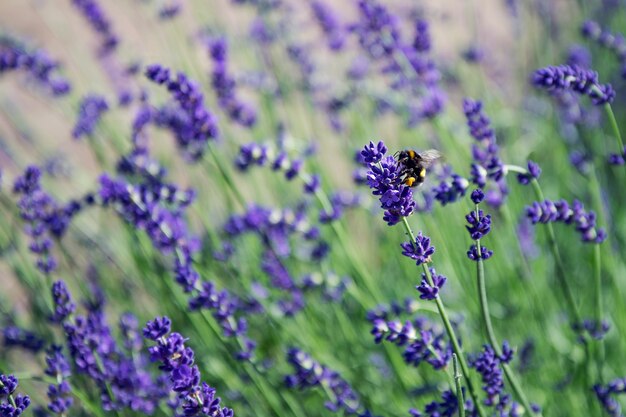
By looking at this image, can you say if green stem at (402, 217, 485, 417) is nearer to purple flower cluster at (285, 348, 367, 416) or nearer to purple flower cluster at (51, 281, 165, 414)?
purple flower cluster at (285, 348, 367, 416)

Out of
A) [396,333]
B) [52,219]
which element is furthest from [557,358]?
[52,219]

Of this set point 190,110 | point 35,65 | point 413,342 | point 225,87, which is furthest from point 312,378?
point 35,65

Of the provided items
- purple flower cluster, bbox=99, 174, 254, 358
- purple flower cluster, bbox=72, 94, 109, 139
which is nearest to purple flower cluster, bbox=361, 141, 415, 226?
purple flower cluster, bbox=99, 174, 254, 358

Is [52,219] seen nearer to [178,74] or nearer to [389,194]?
[178,74]

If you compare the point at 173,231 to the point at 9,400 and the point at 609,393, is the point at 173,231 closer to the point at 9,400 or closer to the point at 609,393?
the point at 9,400

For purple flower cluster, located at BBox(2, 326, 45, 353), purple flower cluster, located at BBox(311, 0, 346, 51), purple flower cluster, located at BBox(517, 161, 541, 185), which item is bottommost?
purple flower cluster, located at BBox(2, 326, 45, 353)

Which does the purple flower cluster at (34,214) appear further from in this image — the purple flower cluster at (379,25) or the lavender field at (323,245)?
the purple flower cluster at (379,25)

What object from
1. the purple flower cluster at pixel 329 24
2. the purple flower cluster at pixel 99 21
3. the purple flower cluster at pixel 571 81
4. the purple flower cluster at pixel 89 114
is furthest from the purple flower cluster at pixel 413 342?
the purple flower cluster at pixel 99 21
